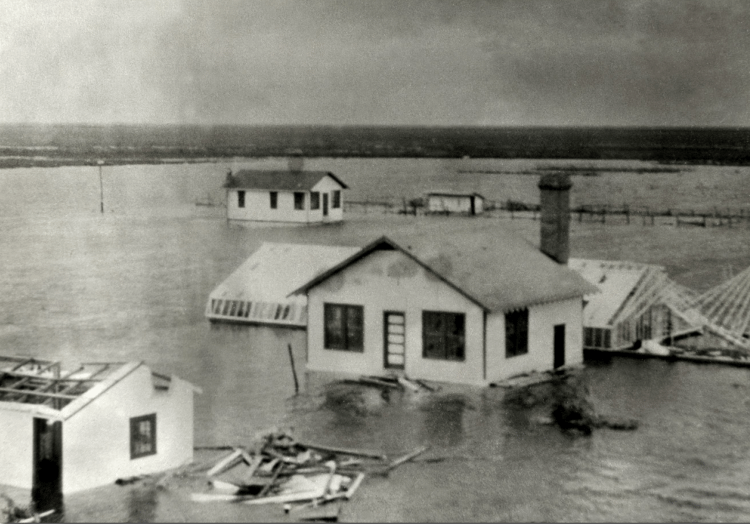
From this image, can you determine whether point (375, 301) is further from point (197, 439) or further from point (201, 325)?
point (197, 439)

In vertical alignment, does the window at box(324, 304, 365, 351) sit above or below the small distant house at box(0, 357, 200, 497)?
above

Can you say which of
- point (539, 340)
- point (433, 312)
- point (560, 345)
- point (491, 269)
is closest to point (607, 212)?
point (560, 345)

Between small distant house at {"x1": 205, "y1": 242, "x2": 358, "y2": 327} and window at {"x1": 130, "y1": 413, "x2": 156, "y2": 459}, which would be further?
A: small distant house at {"x1": 205, "y1": 242, "x2": 358, "y2": 327}

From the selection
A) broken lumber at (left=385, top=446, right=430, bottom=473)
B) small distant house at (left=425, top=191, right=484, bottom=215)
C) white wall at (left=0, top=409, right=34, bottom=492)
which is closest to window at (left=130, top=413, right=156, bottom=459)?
white wall at (left=0, top=409, right=34, bottom=492)

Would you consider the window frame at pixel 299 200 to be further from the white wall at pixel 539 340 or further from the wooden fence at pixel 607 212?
the white wall at pixel 539 340

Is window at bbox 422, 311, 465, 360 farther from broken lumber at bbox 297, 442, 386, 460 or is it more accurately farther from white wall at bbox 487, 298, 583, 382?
broken lumber at bbox 297, 442, 386, 460

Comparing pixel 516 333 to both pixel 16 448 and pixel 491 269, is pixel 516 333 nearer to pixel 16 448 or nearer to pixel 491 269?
pixel 491 269

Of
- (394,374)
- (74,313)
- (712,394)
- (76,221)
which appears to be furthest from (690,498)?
(76,221)
